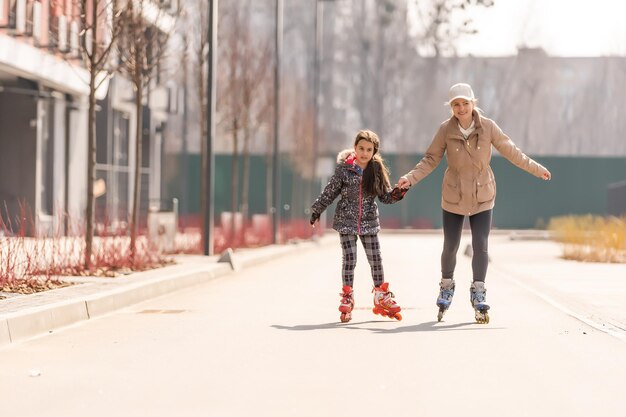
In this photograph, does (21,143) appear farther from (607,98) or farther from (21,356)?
(607,98)

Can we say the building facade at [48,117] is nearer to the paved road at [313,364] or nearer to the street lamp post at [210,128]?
the street lamp post at [210,128]

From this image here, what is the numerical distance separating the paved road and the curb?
0.21m

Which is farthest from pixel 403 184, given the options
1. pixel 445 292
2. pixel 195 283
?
pixel 195 283

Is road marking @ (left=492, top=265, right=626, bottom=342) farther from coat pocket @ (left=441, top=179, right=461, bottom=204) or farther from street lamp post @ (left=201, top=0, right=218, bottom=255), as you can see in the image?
street lamp post @ (left=201, top=0, right=218, bottom=255)

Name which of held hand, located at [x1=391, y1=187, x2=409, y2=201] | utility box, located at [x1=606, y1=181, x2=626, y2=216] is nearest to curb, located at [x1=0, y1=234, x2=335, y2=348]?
held hand, located at [x1=391, y1=187, x2=409, y2=201]

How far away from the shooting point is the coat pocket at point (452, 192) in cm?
1174

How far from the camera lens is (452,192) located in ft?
38.6

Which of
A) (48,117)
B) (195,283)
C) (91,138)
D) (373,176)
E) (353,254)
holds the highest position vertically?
(48,117)

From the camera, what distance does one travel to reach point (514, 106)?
8762 cm

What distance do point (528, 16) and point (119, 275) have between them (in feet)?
215

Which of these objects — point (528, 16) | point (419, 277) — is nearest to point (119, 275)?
point (419, 277)

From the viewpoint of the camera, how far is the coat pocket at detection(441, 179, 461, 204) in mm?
11742

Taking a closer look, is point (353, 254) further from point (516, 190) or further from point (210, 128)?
point (516, 190)

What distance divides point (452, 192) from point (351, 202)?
3.01 ft
